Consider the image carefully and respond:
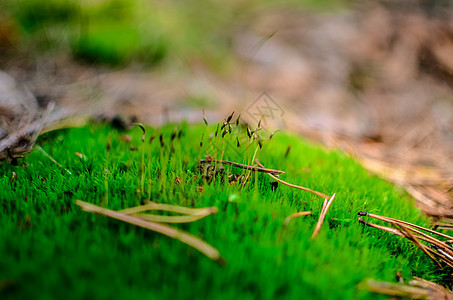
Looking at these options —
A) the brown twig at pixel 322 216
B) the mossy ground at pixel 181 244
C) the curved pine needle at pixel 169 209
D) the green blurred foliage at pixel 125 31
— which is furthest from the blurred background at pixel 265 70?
the curved pine needle at pixel 169 209

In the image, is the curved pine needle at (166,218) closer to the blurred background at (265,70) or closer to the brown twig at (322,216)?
the brown twig at (322,216)

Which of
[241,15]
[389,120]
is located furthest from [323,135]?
[241,15]

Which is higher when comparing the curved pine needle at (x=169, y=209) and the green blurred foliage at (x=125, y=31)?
the green blurred foliage at (x=125, y=31)

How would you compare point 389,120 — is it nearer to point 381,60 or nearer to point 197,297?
point 381,60

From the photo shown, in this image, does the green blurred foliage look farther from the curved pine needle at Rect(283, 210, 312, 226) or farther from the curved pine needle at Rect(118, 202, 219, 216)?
the curved pine needle at Rect(283, 210, 312, 226)

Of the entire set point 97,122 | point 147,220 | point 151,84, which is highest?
point 151,84

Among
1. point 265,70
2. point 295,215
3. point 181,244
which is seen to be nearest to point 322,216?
point 295,215
